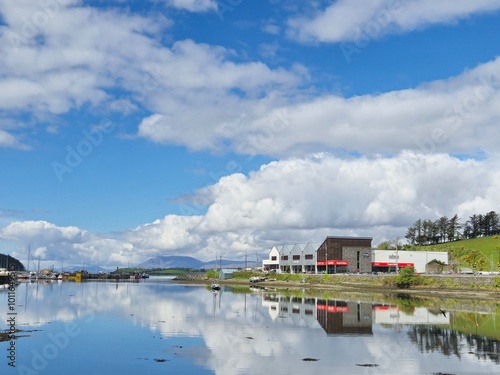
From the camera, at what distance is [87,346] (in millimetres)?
39688

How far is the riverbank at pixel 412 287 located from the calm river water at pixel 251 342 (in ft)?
98.1

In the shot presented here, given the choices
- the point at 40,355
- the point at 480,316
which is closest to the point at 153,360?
the point at 40,355

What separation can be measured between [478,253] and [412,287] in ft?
228

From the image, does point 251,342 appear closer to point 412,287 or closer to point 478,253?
point 412,287

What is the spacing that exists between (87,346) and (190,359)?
993cm

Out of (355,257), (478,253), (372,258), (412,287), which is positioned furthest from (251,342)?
(478,253)

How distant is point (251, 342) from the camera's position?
41.4 m

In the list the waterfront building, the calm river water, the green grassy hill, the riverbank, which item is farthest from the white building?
the calm river water

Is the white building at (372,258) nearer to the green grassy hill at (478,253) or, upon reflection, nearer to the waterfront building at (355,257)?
the waterfront building at (355,257)

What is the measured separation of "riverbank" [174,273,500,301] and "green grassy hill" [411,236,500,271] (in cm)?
4132

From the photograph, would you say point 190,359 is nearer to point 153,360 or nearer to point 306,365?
point 153,360

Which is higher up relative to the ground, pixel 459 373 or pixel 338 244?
pixel 338 244

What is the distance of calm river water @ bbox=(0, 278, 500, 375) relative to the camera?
32250mm

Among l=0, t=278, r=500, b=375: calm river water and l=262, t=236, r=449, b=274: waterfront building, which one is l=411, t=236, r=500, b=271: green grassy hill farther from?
l=0, t=278, r=500, b=375: calm river water
